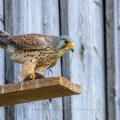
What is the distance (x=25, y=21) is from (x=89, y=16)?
30.5 inches

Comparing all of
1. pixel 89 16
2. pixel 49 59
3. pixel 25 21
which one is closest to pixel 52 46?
pixel 49 59

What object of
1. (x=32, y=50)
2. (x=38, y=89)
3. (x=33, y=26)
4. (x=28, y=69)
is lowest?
(x=38, y=89)

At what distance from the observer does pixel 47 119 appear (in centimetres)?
520

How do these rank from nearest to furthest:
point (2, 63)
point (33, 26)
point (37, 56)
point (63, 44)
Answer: point (37, 56) < point (63, 44) < point (2, 63) < point (33, 26)

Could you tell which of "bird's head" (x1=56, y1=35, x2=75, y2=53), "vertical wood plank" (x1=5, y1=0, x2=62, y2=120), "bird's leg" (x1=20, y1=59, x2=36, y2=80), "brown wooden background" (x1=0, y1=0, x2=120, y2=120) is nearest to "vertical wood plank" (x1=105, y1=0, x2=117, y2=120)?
"brown wooden background" (x1=0, y1=0, x2=120, y2=120)

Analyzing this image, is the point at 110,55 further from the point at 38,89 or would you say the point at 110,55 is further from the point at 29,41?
the point at 38,89

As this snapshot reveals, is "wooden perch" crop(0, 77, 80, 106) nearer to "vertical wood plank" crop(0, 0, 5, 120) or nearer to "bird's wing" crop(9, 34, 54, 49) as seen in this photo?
"bird's wing" crop(9, 34, 54, 49)

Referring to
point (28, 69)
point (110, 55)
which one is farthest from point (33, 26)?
point (110, 55)

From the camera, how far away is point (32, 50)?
4.67 meters

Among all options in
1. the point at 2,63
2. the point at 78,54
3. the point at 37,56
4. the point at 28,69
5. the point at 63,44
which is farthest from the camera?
the point at 78,54

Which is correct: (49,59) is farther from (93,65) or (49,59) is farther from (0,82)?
(93,65)

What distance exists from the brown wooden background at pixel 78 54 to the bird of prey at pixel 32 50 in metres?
0.35

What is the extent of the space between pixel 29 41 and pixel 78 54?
1016mm

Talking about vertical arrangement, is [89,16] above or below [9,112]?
above
